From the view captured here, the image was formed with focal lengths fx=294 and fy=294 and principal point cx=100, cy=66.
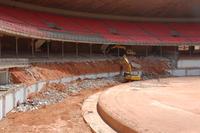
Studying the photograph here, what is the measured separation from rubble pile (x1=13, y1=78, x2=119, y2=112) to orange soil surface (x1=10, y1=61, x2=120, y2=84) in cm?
110

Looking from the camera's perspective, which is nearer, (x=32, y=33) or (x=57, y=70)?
(x=57, y=70)

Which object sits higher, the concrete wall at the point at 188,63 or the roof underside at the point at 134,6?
the roof underside at the point at 134,6

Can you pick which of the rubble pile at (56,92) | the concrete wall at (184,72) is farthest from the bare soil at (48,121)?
the concrete wall at (184,72)

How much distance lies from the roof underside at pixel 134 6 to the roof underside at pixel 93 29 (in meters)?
1.49

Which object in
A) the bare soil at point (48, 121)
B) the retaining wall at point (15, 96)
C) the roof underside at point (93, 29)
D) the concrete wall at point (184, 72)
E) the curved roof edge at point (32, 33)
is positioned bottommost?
the bare soil at point (48, 121)

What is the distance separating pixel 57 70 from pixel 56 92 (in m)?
4.76

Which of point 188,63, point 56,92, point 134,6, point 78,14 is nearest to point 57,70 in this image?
point 56,92

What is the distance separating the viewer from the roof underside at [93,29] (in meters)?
28.1

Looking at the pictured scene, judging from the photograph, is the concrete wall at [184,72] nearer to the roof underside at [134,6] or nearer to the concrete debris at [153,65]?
the concrete debris at [153,65]

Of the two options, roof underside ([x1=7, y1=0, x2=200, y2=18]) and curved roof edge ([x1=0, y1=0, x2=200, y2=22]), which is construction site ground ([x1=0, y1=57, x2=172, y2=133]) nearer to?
roof underside ([x1=7, y1=0, x2=200, y2=18])

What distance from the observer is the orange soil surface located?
20.8 m

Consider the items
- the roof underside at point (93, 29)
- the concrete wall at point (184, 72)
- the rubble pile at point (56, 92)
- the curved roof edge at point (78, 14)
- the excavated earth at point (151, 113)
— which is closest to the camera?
the excavated earth at point (151, 113)

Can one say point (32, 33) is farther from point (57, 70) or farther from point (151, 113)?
point (151, 113)

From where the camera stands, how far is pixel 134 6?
41062mm
